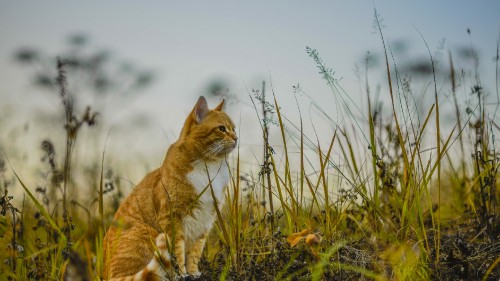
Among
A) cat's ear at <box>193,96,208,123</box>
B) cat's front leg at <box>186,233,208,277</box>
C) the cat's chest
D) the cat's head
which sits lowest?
cat's front leg at <box>186,233,208,277</box>

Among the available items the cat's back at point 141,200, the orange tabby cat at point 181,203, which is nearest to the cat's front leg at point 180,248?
the orange tabby cat at point 181,203

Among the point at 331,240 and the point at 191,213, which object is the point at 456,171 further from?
the point at 191,213

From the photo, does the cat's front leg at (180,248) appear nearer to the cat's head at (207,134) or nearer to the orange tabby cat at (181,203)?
the orange tabby cat at (181,203)

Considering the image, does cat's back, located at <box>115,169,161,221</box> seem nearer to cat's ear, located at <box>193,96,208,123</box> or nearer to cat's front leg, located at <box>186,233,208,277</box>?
cat's front leg, located at <box>186,233,208,277</box>

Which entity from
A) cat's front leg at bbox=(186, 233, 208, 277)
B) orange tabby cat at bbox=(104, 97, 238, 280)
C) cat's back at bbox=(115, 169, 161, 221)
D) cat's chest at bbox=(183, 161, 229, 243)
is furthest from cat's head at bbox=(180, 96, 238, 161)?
cat's front leg at bbox=(186, 233, 208, 277)

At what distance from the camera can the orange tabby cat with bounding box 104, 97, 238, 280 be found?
3477 mm

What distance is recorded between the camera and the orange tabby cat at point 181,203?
3.48 meters

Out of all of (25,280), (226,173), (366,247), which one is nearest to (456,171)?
(366,247)

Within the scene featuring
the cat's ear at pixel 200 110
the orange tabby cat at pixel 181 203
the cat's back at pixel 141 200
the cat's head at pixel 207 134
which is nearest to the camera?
the orange tabby cat at pixel 181 203

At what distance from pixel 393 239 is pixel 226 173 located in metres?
1.39

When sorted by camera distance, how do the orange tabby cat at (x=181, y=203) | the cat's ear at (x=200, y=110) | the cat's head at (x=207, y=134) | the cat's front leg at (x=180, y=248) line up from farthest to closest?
the cat's ear at (x=200, y=110) → the cat's head at (x=207, y=134) → the orange tabby cat at (x=181, y=203) → the cat's front leg at (x=180, y=248)

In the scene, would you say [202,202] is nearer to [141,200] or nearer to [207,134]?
[141,200]

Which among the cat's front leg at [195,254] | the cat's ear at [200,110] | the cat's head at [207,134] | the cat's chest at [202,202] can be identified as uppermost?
the cat's ear at [200,110]

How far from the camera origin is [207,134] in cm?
411
